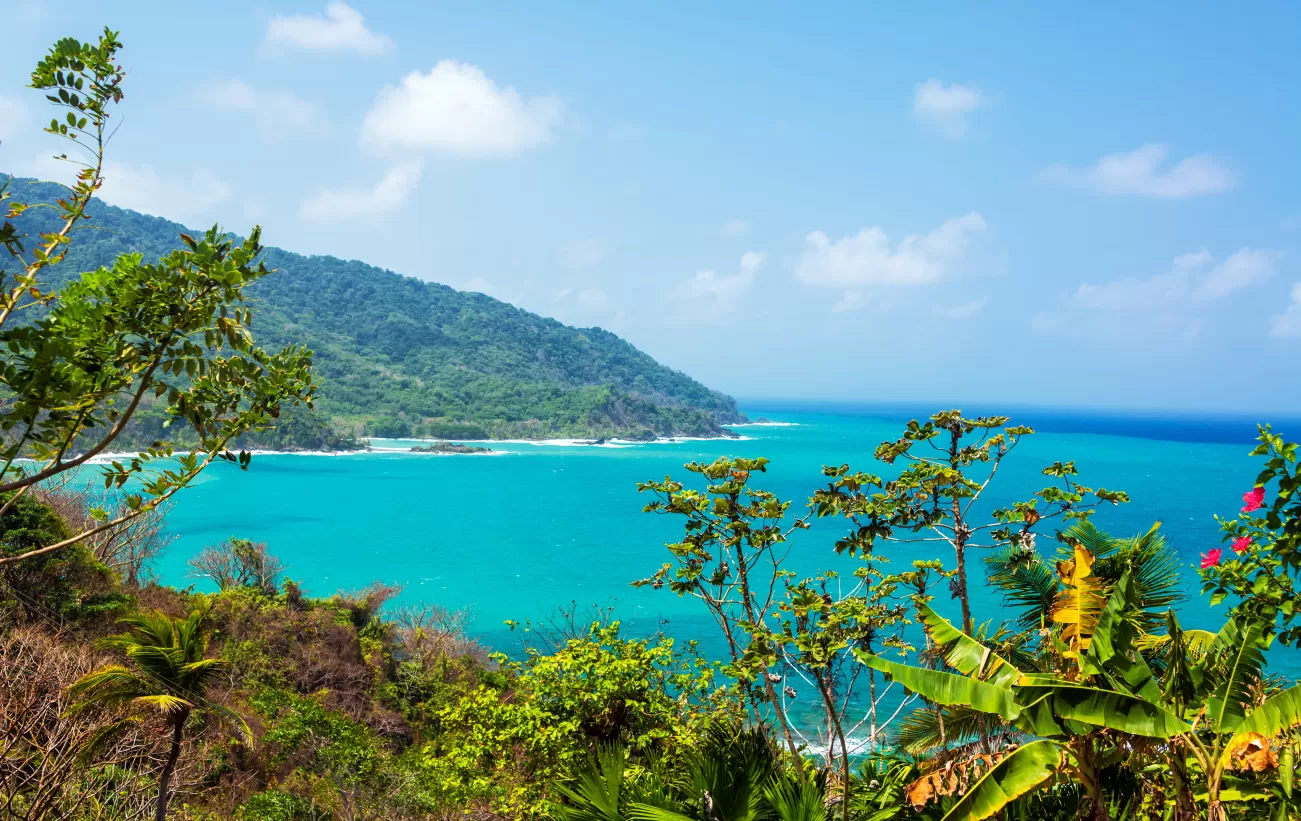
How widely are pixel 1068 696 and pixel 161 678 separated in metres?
7.87

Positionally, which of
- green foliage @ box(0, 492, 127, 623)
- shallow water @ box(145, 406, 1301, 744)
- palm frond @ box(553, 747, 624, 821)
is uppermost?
palm frond @ box(553, 747, 624, 821)

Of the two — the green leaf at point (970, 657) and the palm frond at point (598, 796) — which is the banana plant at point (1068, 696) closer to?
the green leaf at point (970, 657)

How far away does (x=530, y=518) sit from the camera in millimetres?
61531

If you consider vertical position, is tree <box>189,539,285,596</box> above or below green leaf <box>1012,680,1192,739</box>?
below

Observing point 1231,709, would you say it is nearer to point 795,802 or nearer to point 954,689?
point 954,689

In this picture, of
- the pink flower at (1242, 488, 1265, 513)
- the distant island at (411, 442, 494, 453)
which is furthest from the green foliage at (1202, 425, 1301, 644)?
the distant island at (411, 442, 494, 453)

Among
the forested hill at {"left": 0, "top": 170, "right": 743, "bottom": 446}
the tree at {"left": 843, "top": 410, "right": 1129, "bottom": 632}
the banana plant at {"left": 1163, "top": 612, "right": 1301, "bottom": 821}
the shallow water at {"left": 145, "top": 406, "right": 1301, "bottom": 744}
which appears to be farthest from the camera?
the forested hill at {"left": 0, "top": 170, "right": 743, "bottom": 446}

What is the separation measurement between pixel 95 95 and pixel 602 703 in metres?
6.59

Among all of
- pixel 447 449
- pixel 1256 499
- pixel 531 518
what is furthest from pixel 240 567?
pixel 447 449

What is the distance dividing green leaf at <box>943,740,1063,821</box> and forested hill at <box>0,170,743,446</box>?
4022 inches

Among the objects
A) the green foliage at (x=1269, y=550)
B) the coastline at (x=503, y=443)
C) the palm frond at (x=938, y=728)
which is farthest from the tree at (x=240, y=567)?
the coastline at (x=503, y=443)

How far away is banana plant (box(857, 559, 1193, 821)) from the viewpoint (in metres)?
3.96

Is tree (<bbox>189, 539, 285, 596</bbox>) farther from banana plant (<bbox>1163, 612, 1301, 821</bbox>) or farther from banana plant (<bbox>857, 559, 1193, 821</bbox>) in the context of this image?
banana plant (<bbox>1163, 612, 1301, 821</bbox>)

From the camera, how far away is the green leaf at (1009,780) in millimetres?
4113
